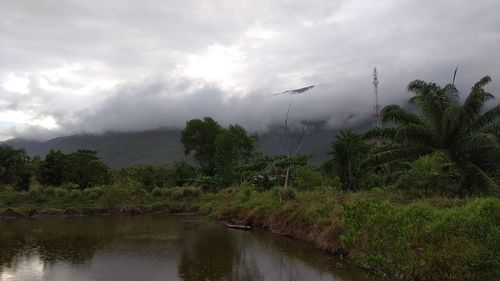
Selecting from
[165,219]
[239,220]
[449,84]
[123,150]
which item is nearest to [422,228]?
[449,84]

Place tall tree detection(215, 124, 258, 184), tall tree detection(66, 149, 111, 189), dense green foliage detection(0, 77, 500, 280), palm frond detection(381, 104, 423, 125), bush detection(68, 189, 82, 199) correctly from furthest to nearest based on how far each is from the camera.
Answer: tall tree detection(215, 124, 258, 184), tall tree detection(66, 149, 111, 189), bush detection(68, 189, 82, 199), palm frond detection(381, 104, 423, 125), dense green foliage detection(0, 77, 500, 280)

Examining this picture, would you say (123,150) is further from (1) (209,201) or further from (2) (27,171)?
(1) (209,201)

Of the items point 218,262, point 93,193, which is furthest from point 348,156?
point 93,193

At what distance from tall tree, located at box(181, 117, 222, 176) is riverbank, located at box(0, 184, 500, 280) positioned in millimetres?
17457

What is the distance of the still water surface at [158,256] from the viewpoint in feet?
54.7

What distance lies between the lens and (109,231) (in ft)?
98.6

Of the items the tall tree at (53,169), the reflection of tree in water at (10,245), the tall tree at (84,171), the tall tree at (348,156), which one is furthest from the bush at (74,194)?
the tall tree at (348,156)

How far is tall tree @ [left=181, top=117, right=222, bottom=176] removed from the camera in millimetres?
62094

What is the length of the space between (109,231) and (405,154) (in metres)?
20.1

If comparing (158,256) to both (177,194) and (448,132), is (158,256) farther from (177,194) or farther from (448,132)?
(177,194)

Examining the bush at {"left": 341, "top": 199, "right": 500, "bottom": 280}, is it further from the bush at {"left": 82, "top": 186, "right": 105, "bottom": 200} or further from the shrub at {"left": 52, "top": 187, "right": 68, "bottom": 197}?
the shrub at {"left": 52, "top": 187, "right": 68, "bottom": 197}

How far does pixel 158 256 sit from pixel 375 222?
12.6 m

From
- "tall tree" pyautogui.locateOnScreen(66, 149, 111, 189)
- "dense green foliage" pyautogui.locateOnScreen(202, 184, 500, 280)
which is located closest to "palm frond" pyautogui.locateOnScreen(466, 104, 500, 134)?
"dense green foliage" pyautogui.locateOnScreen(202, 184, 500, 280)

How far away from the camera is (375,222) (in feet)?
36.7
